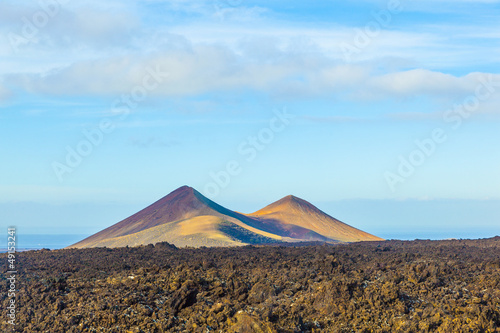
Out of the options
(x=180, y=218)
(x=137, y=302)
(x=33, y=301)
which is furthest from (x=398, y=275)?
(x=180, y=218)

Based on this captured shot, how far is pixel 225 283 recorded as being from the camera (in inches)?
726

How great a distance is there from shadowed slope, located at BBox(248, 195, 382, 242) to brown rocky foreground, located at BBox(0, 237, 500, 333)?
166ft

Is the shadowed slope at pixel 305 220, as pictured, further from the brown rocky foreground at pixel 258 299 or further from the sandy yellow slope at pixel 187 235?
the brown rocky foreground at pixel 258 299

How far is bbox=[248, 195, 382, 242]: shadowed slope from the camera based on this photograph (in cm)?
7350

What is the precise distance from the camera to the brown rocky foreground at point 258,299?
15.2 meters

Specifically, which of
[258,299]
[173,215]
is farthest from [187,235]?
[258,299]

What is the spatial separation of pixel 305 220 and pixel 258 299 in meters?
60.0

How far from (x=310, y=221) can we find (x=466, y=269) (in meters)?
54.4

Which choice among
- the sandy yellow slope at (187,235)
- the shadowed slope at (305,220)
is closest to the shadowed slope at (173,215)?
the sandy yellow slope at (187,235)

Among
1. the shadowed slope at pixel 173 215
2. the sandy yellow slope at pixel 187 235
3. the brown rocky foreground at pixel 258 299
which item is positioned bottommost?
the brown rocky foreground at pixel 258 299

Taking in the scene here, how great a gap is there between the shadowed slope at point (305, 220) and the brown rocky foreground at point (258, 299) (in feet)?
166

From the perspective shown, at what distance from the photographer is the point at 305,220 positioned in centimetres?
7694

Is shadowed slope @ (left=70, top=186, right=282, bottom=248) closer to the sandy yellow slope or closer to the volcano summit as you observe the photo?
the volcano summit

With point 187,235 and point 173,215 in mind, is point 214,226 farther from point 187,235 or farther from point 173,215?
point 173,215
